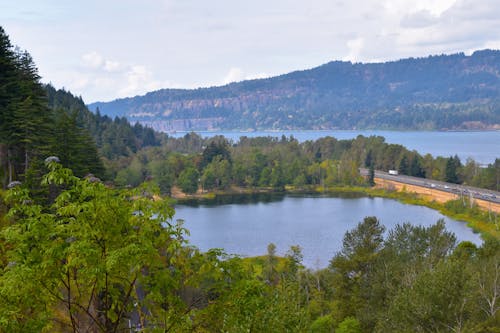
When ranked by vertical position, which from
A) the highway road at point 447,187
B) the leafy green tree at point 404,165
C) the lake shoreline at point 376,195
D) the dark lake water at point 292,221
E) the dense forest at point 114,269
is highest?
the dense forest at point 114,269

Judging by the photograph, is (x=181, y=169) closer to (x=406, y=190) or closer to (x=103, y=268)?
(x=406, y=190)

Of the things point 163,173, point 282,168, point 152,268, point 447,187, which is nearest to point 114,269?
point 152,268

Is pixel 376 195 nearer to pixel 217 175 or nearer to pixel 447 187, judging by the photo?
pixel 447 187

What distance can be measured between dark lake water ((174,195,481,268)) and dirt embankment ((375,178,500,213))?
468 centimetres

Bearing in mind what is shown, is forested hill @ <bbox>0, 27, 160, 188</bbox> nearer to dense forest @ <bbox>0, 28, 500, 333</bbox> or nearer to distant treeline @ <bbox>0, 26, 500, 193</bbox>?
dense forest @ <bbox>0, 28, 500, 333</bbox>

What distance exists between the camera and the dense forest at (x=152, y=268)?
6051 mm

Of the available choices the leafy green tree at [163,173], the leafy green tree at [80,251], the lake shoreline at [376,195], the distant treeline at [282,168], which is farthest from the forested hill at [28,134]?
the leafy green tree at [163,173]

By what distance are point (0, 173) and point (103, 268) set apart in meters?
25.2

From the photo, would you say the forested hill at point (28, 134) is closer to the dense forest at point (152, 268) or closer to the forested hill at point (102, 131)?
the dense forest at point (152, 268)

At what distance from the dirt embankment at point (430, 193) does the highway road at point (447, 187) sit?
1.03 metres

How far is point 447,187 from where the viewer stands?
3280 inches

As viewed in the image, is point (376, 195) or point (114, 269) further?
point (376, 195)

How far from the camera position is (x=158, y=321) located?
7051 mm

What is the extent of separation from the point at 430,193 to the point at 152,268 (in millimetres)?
81384
